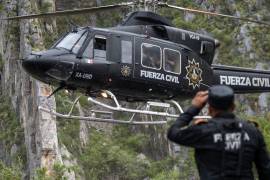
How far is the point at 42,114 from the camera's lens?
19.6 m

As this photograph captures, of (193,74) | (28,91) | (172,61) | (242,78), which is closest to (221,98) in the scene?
(172,61)

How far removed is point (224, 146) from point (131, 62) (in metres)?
8.03

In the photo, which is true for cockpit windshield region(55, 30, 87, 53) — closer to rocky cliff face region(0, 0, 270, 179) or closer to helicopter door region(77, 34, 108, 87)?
helicopter door region(77, 34, 108, 87)

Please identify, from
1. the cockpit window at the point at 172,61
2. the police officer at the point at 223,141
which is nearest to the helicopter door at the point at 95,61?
the cockpit window at the point at 172,61

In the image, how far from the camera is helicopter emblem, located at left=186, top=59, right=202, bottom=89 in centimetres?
1259

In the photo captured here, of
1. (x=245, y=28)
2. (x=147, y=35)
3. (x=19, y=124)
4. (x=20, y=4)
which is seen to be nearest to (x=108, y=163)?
(x=19, y=124)

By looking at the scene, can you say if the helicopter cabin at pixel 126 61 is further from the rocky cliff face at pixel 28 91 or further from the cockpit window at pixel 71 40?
the rocky cliff face at pixel 28 91

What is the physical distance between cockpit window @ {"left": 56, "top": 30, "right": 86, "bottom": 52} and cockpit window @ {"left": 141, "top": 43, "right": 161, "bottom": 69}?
1.17 m

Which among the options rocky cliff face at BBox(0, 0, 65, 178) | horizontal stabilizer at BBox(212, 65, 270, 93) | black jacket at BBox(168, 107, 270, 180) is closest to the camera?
black jacket at BBox(168, 107, 270, 180)

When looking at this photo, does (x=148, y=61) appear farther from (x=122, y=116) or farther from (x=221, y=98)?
(x=122, y=116)

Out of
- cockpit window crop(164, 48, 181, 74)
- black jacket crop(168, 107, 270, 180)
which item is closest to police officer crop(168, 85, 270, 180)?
black jacket crop(168, 107, 270, 180)

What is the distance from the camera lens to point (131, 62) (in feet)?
39.1

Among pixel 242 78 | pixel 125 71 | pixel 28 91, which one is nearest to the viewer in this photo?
pixel 125 71

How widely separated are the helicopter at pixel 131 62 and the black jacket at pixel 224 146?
7.16 meters
